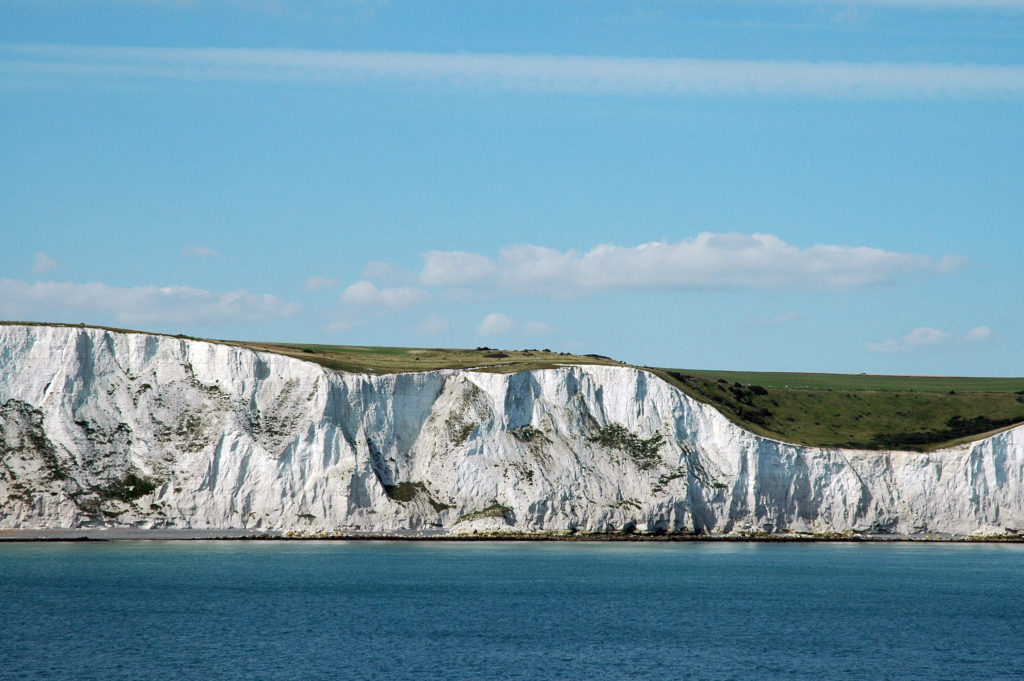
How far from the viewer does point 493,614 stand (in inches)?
1944

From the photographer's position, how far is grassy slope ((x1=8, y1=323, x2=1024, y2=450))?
90.9m

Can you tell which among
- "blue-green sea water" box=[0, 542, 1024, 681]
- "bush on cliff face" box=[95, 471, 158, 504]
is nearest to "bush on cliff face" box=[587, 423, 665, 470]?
"blue-green sea water" box=[0, 542, 1024, 681]

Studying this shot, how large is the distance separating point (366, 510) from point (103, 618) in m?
34.5

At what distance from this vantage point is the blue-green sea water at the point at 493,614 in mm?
39344

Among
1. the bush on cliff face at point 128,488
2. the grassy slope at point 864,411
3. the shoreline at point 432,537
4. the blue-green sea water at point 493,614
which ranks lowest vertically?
the blue-green sea water at point 493,614

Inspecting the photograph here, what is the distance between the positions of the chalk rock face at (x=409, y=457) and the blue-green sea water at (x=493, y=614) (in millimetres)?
5646

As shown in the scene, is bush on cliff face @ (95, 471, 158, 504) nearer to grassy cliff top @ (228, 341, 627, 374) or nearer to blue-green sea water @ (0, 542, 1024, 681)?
blue-green sea water @ (0, 542, 1024, 681)

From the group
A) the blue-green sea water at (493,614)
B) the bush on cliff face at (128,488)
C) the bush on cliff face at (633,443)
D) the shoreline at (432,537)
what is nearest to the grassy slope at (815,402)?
the bush on cliff face at (633,443)

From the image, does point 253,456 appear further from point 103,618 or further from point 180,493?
point 103,618

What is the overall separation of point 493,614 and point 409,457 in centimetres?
3615

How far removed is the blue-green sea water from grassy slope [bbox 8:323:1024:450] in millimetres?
17435

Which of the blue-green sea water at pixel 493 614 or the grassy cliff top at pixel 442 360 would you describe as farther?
the grassy cliff top at pixel 442 360

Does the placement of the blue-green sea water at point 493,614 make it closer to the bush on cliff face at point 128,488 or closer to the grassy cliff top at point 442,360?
the bush on cliff face at point 128,488

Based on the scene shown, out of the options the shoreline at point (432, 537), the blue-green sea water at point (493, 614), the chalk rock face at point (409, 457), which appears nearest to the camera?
the blue-green sea water at point (493, 614)
